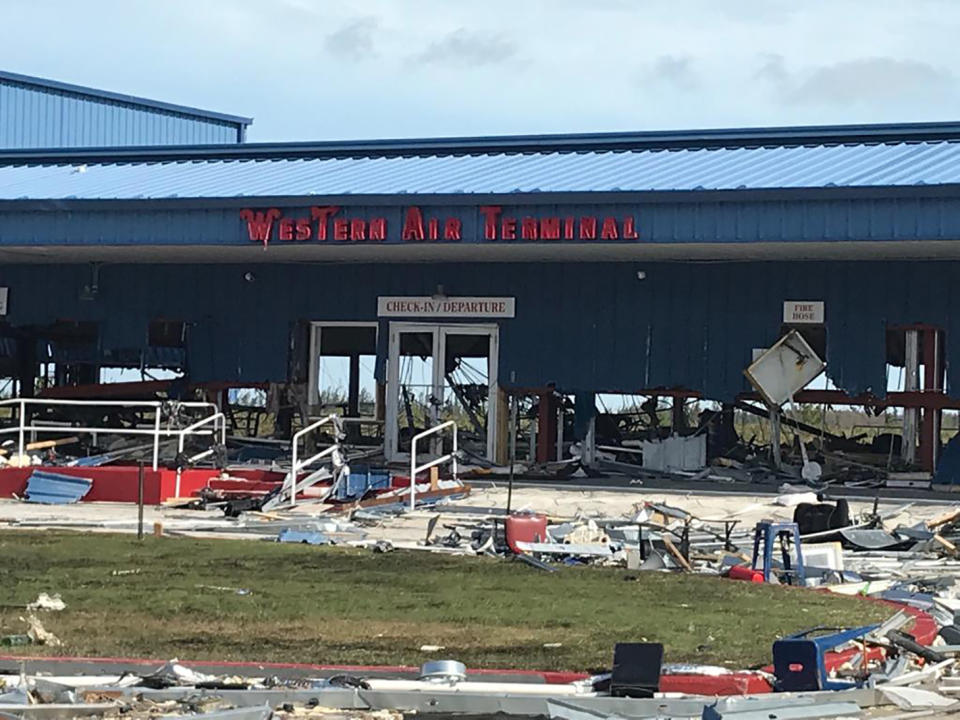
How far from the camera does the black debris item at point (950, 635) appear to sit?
38.1 ft

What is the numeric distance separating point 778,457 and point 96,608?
645 inches

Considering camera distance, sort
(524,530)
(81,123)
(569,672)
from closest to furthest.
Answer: (569,672)
(524,530)
(81,123)

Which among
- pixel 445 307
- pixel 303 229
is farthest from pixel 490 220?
pixel 445 307

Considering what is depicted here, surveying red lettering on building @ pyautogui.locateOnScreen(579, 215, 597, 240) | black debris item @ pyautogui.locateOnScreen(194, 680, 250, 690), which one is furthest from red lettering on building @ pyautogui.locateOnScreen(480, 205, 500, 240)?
black debris item @ pyautogui.locateOnScreen(194, 680, 250, 690)

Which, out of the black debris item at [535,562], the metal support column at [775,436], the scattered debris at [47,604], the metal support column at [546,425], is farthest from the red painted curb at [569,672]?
the metal support column at [546,425]

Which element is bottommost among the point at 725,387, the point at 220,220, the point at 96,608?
the point at 96,608

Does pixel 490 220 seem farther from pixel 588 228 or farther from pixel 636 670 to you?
pixel 636 670

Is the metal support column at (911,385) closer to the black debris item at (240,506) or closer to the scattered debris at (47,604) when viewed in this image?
the black debris item at (240,506)

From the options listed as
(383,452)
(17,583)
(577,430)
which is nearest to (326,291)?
(383,452)

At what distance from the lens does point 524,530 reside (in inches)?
717

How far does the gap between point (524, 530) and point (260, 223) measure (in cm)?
1174

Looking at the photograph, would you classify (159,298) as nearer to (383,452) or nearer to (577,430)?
(383,452)

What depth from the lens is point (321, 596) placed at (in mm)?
14531

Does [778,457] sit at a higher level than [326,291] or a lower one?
lower
